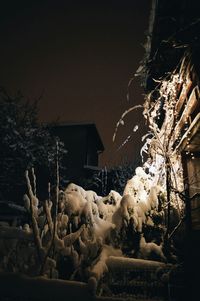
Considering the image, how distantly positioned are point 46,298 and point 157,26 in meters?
6.09

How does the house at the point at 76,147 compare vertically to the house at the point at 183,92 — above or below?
above

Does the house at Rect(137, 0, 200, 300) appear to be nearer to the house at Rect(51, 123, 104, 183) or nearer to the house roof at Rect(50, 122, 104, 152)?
the house at Rect(51, 123, 104, 183)

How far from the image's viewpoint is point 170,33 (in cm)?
664

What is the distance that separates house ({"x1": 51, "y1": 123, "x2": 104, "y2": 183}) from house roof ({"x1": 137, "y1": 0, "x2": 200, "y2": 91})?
22.2m

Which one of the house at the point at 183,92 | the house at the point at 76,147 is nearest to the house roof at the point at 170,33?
the house at the point at 183,92

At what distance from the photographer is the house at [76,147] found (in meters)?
29.1

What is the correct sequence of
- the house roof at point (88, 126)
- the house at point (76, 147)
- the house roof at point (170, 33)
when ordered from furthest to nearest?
the house roof at point (88, 126)
the house at point (76, 147)
the house roof at point (170, 33)

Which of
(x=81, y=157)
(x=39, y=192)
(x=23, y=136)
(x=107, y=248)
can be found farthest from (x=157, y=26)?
(x=81, y=157)

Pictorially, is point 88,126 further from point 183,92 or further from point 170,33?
point 170,33

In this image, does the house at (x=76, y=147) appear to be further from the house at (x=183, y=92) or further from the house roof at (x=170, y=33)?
the house roof at (x=170, y=33)

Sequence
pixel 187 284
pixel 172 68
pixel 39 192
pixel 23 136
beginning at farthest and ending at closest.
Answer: pixel 39 192 → pixel 23 136 → pixel 172 68 → pixel 187 284

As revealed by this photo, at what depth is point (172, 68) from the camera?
23.2 ft

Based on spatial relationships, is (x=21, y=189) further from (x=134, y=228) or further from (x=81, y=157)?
(x=134, y=228)

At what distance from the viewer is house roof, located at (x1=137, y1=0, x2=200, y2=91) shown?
5.90m
